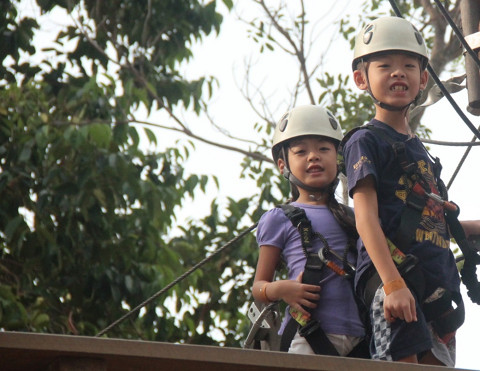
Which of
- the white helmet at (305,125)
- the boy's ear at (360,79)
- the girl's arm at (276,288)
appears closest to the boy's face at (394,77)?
the boy's ear at (360,79)

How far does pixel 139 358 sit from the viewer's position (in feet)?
8.05

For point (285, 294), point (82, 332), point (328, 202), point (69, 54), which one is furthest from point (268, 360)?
point (69, 54)

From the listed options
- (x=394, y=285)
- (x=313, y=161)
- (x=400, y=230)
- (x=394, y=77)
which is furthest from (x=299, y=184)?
(x=394, y=285)

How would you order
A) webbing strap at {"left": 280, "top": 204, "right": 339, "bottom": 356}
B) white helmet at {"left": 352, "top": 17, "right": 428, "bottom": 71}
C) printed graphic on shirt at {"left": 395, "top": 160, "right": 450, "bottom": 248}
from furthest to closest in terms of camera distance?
white helmet at {"left": 352, "top": 17, "right": 428, "bottom": 71} < webbing strap at {"left": 280, "top": 204, "right": 339, "bottom": 356} < printed graphic on shirt at {"left": 395, "top": 160, "right": 450, "bottom": 248}

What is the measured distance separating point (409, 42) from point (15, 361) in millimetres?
1686

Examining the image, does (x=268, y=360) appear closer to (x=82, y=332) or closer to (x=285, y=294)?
(x=285, y=294)

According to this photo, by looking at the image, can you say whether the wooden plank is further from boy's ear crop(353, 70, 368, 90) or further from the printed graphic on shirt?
boy's ear crop(353, 70, 368, 90)

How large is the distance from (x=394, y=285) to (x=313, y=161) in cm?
83

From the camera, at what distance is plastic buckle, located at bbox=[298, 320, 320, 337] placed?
332 cm

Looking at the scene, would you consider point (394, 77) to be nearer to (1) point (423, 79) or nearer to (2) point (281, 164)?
(1) point (423, 79)

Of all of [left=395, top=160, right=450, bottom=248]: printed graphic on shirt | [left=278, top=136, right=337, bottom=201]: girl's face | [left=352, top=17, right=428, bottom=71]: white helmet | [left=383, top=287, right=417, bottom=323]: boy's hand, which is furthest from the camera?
[left=278, top=136, right=337, bottom=201]: girl's face

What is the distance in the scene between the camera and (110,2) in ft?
30.1

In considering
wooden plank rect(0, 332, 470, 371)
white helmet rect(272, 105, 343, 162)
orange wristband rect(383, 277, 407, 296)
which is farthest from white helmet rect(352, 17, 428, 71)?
wooden plank rect(0, 332, 470, 371)

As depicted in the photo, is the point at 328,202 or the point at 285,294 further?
the point at 328,202
